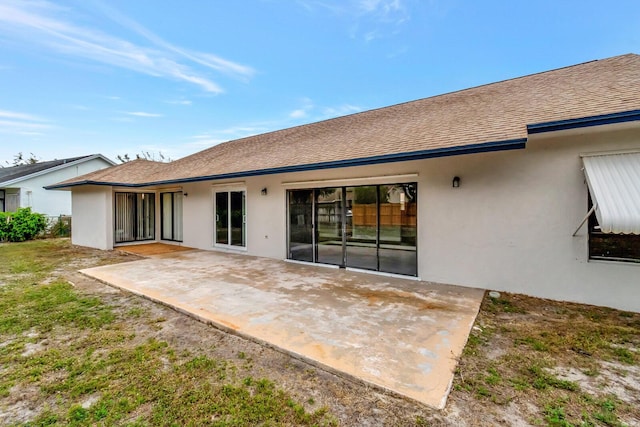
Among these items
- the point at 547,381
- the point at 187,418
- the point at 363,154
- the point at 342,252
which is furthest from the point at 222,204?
the point at 547,381

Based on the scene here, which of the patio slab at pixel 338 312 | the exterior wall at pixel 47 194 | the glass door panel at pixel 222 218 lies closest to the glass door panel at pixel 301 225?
the patio slab at pixel 338 312

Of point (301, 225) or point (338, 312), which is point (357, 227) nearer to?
point (301, 225)

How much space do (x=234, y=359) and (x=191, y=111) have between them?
23166mm

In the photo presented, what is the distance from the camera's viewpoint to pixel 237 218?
1258cm

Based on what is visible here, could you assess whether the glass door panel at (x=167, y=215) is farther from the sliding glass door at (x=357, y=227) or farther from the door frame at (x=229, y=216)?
the sliding glass door at (x=357, y=227)

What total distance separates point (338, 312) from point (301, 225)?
512 centimetres

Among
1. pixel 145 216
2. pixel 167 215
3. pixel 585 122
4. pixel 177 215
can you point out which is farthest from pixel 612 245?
pixel 145 216

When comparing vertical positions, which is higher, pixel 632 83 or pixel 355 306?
pixel 632 83

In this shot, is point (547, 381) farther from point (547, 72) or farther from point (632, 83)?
point (547, 72)

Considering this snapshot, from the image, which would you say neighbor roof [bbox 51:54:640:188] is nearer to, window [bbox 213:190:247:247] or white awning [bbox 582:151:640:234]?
white awning [bbox 582:151:640:234]

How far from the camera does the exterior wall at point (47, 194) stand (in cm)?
2088

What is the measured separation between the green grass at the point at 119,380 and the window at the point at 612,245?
6.83 meters

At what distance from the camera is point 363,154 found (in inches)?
320

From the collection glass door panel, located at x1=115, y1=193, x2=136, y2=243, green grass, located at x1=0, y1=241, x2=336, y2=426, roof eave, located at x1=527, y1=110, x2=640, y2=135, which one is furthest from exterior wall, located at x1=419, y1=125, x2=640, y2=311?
glass door panel, located at x1=115, y1=193, x2=136, y2=243
